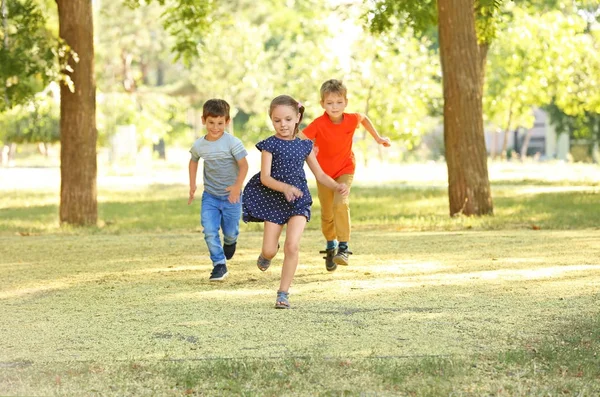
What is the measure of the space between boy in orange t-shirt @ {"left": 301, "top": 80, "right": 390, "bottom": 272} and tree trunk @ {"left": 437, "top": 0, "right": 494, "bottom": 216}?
22.9 ft

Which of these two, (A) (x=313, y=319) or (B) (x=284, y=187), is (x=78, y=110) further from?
(A) (x=313, y=319)

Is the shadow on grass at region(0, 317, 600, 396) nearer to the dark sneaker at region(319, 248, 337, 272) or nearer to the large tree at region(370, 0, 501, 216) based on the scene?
the dark sneaker at region(319, 248, 337, 272)

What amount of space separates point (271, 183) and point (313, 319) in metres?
1.25

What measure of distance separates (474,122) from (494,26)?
8.53ft

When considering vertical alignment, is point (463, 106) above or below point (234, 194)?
above

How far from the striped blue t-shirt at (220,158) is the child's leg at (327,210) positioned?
1040mm

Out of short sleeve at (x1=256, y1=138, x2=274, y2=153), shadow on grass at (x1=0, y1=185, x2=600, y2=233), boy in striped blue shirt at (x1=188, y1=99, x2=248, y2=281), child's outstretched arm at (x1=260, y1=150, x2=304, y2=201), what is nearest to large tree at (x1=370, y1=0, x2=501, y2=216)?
shadow on grass at (x1=0, y1=185, x2=600, y2=233)

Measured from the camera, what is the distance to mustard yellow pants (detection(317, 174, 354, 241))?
11.3 m

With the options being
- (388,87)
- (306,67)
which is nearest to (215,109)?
(388,87)

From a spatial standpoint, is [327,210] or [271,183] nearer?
[271,183]

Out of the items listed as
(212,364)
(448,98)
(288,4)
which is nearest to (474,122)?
(448,98)

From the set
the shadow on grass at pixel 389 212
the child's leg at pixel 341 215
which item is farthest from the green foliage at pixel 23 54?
the child's leg at pixel 341 215

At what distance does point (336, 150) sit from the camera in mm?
11172

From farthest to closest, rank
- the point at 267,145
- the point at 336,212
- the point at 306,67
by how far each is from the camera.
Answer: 1. the point at 306,67
2. the point at 336,212
3. the point at 267,145
